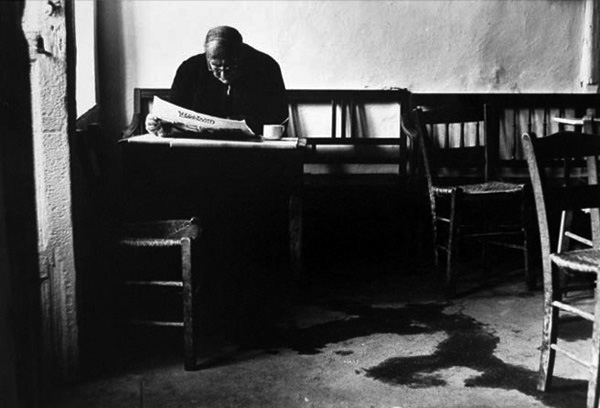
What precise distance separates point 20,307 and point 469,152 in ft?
12.4

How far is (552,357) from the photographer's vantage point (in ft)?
9.46

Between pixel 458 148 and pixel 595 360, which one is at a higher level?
pixel 458 148

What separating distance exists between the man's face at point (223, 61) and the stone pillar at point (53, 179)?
1500 millimetres

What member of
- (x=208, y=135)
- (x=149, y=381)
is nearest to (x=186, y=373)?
(x=149, y=381)

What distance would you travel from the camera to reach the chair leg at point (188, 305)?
309 cm

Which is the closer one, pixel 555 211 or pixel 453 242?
pixel 555 211

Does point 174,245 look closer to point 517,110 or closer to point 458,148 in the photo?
point 458,148

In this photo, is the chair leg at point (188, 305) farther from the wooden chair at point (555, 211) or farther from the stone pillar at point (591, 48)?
the stone pillar at point (591, 48)

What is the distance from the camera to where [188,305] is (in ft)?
10.2

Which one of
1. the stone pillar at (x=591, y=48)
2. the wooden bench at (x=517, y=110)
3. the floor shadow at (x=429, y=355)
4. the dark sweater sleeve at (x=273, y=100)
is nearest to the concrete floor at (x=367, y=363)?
the floor shadow at (x=429, y=355)

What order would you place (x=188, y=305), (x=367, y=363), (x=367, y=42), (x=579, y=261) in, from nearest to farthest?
1. (x=579, y=261)
2. (x=188, y=305)
3. (x=367, y=363)
4. (x=367, y=42)

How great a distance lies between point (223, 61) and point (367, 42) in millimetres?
1592

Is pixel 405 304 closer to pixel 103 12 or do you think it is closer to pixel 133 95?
pixel 133 95

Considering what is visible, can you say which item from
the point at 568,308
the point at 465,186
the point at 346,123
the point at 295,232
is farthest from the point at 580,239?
the point at 346,123
